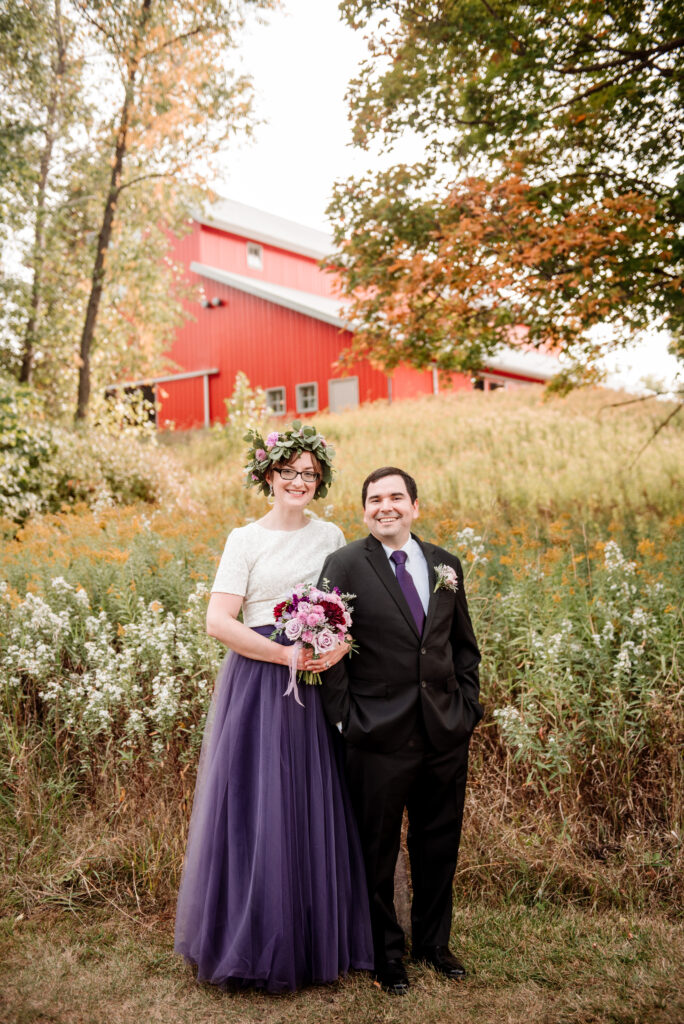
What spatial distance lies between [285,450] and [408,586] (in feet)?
2.74

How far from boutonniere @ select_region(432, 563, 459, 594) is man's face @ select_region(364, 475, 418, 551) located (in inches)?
9.2

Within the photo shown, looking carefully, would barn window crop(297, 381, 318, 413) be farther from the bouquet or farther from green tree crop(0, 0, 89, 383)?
the bouquet

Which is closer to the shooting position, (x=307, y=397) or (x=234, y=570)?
(x=234, y=570)

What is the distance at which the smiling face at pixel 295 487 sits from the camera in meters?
3.96

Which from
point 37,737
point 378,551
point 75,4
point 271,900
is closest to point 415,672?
point 378,551

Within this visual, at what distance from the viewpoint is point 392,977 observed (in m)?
3.76

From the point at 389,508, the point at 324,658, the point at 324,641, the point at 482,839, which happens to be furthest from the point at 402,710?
the point at 482,839

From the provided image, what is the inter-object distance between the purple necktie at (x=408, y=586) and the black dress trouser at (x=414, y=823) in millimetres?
490

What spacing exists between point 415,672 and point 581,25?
6.47m

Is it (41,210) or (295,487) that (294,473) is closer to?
(295,487)

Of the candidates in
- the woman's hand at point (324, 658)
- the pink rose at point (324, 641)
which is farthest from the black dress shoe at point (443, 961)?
the pink rose at point (324, 641)

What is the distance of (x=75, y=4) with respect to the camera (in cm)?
1605

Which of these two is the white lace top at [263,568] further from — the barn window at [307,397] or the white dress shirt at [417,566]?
the barn window at [307,397]

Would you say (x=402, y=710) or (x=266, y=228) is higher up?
(x=266, y=228)
